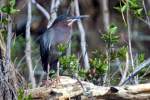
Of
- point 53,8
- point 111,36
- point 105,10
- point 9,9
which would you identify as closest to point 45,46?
point 53,8

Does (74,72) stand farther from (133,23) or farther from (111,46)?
(133,23)

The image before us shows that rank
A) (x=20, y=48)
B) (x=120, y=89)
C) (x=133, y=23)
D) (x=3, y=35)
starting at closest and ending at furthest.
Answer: (x=120, y=89) → (x=3, y=35) → (x=20, y=48) → (x=133, y=23)

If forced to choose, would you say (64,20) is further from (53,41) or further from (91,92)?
(91,92)

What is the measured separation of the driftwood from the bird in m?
0.76

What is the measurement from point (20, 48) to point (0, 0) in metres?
1.75

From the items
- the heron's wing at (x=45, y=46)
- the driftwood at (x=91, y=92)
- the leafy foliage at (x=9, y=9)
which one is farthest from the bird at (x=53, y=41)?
the leafy foliage at (x=9, y=9)

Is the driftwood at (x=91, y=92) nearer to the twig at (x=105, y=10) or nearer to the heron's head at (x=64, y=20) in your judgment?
the heron's head at (x=64, y=20)

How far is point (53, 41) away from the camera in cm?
554

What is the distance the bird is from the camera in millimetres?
5438

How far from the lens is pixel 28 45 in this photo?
614 cm

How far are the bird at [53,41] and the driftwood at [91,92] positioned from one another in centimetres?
76

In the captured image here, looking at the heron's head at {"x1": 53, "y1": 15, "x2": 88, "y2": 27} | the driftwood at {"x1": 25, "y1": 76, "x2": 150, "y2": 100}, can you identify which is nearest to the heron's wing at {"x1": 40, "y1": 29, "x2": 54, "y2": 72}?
the heron's head at {"x1": 53, "y1": 15, "x2": 88, "y2": 27}

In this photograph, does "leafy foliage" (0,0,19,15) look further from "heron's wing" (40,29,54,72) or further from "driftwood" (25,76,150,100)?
"heron's wing" (40,29,54,72)

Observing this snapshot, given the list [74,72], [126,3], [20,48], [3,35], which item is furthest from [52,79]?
[20,48]
